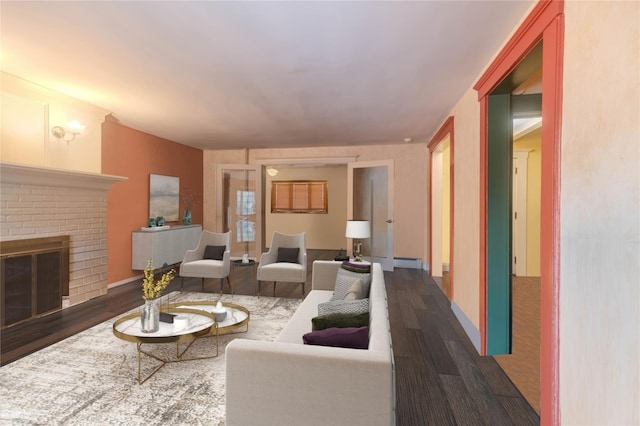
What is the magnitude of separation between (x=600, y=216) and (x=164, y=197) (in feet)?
21.7

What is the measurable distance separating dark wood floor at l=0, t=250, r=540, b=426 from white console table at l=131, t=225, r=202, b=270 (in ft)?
1.68

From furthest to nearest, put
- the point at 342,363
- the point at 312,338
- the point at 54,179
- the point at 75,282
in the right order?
the point at 75,282
the point at 54,179
the point at 312,338
the point at 342,363

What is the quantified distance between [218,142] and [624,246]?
6.78 m

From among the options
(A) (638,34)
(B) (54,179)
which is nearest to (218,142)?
(B) (54,179)

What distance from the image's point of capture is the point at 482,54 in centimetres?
281

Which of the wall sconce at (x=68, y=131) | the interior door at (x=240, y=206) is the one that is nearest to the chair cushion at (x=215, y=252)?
the wall sconce at (x=68, y=131)

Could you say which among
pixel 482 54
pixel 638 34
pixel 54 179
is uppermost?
pixel 482 54

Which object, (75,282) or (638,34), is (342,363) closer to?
(638,34)

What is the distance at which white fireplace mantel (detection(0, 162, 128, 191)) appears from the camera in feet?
11.4

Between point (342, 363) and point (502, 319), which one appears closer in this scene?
point (342, 363)

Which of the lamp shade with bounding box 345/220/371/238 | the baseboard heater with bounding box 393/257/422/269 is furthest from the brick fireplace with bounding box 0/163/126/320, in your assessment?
the baseboard heater with bounding box 393/257/422/269

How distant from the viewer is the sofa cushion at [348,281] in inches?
110

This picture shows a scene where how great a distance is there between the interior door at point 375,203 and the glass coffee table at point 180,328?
13.4 ft

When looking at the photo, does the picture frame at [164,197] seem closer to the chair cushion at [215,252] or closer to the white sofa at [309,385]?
the chair cushion at [215,252]
